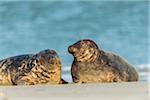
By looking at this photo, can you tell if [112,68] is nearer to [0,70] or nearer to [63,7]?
[0,70]

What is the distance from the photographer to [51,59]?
443 centimetres

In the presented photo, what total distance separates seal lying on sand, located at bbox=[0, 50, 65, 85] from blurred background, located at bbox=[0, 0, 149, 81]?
3.66m

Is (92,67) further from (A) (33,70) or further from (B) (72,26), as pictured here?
(B) (72,26)

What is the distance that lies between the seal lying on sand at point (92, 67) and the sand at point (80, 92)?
433 millimetres

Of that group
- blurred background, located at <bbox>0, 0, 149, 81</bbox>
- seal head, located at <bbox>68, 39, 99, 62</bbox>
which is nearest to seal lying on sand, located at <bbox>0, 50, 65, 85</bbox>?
seal head, located at <bbox>68, 39, 99, 62</bbox>

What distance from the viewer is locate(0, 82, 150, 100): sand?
11.4ft

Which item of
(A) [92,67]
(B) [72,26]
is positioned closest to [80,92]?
(A) [92,67]

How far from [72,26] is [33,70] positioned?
8.05 m

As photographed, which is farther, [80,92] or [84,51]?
[84,51]

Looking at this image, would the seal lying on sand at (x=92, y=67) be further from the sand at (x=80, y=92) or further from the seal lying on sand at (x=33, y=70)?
the sand at (x=80, y=92)

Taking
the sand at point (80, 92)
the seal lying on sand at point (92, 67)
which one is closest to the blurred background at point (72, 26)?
the seal lying on sand at point (92, 67)

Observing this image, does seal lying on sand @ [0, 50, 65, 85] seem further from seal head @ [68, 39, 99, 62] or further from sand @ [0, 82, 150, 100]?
sand @ [0, 82, 150, 100]

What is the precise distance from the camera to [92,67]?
14.9ft

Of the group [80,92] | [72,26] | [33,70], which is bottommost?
[80,92]
